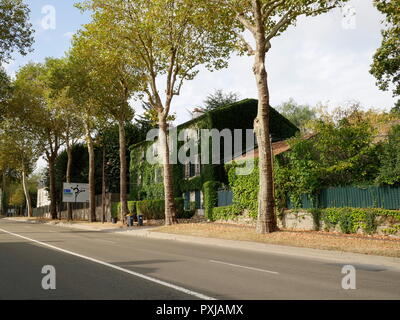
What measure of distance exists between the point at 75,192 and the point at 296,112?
146 ft

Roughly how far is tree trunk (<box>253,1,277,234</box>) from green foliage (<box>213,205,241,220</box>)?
826 cm

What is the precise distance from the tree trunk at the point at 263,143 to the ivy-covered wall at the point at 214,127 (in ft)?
49.2

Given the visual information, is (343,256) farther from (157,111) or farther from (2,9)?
(2,9)

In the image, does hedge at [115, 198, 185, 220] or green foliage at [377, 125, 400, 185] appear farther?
hedge at [115, 198, 185, 220]

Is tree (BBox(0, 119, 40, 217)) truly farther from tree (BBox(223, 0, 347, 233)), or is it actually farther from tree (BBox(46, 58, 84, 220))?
tree (BBox(223, 0, 347, 233))

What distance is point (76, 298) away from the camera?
6.34m

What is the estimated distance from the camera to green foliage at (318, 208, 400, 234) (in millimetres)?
17453

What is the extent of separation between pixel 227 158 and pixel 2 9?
66.5ft

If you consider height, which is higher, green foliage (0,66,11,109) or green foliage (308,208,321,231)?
green foliage (0,66,11,109)

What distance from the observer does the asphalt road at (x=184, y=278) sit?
6.74 m

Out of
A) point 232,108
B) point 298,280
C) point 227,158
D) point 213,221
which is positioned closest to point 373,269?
point 298,280

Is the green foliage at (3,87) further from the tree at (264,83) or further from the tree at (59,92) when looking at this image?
the tree at (264,83)

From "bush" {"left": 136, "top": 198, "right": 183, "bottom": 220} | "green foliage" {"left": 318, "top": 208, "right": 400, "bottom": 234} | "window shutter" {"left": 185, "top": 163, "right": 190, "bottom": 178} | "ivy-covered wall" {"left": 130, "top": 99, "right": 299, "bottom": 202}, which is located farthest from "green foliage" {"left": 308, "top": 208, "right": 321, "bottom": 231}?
"window shutter" {"left": 185, "top": 163, "right": 190, "bottom": 178}

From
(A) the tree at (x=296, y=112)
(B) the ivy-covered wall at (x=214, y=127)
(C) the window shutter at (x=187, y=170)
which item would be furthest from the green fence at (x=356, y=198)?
(A) the tree at (x=296, y=112)
